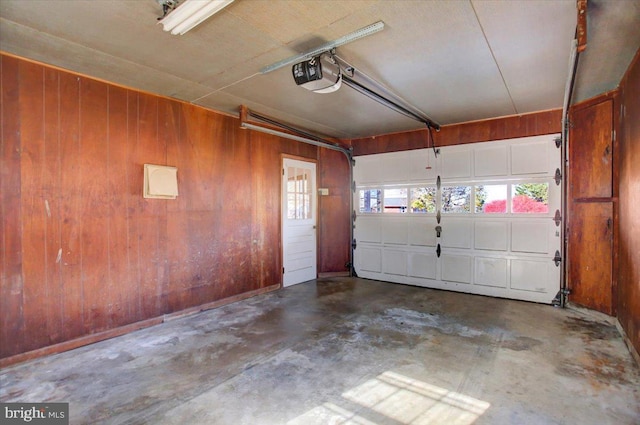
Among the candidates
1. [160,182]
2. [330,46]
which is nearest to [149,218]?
[160,182]

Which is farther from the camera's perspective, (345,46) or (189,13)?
(345,46)

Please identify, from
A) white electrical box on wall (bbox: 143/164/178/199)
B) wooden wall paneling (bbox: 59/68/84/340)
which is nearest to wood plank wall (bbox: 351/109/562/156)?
white electrical box on wall (bbox: 143/164/178/199)

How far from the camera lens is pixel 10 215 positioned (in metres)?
2.66

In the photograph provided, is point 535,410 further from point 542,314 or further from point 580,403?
point 542,314

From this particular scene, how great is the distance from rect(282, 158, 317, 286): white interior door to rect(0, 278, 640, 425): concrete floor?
1.54 m

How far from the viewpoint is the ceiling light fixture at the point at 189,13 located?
1944 millimetres

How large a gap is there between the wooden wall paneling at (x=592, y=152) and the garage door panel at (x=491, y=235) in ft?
3.10

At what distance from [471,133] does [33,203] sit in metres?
5.44

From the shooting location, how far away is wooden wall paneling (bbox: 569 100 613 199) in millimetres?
3627

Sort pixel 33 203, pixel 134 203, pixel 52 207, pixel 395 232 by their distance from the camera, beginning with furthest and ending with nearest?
pixel 395 232 < pixel 134 203 < pixel 52 207 < pixel 33 203

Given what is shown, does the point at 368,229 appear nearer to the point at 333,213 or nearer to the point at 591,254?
the point at 333,213

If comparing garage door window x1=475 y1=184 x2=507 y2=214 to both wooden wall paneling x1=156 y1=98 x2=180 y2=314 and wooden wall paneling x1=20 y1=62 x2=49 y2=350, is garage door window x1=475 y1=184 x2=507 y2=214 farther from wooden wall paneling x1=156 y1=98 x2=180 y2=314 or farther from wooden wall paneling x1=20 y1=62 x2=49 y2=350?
wooden wall paneling x1=20 y1=62 x2=49 y2=350

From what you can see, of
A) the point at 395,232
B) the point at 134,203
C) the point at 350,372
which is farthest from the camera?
the point at 395,232

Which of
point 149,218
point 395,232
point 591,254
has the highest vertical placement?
point 149,218
